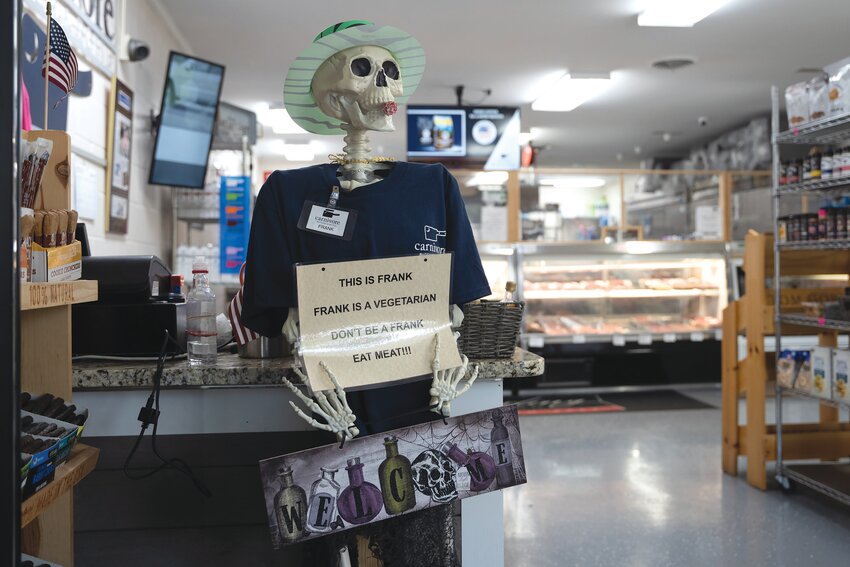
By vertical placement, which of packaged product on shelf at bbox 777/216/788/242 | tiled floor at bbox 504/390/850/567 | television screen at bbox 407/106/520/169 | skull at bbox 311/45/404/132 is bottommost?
tiled floor at bbox 504/390/850/567

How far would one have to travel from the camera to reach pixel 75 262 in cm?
145

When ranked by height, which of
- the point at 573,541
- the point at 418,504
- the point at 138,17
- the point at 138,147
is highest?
the point at 138,17

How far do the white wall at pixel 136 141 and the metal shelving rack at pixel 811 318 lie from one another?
351 centimetres

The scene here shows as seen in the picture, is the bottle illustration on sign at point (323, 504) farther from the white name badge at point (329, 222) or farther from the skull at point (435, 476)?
the white name badge at point (329, 222)

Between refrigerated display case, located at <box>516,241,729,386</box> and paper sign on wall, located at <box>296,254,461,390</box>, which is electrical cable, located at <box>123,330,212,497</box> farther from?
refrigerated display case, located at <box>516,241,729,386</box>

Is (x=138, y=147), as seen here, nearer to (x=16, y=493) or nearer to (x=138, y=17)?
(x=138, y=17)

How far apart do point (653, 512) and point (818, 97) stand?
219 centimetres

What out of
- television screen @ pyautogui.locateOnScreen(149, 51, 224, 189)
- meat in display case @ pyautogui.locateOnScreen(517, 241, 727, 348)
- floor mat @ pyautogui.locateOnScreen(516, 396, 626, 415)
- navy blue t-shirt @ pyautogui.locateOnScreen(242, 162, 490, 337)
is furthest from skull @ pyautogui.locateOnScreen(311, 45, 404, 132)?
meat in display case @ pyautogui.locateOnScreen(517, 241, 727, 348)

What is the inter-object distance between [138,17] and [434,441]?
4164mm

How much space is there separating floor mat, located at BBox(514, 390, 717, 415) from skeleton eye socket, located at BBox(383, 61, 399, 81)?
4.27 m

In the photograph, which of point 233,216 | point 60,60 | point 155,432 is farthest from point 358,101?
point 233,216

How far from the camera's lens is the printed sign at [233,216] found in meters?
5.07

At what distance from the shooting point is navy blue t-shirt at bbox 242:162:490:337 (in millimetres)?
1491

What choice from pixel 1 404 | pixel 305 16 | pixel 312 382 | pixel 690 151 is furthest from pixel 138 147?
pixel 690 151
